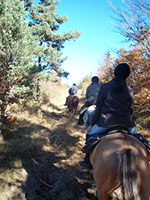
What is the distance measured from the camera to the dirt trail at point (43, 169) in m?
2.94

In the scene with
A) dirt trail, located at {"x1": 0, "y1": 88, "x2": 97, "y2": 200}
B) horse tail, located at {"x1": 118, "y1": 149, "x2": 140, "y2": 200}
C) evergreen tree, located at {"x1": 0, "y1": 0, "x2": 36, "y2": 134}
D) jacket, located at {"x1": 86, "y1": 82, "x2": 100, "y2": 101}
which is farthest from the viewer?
jacket, located at {"x1": 86, "y1": 82, "x2": 100, "y2": 101}

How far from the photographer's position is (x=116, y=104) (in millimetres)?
2334

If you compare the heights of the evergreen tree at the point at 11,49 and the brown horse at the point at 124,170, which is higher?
the evergreen tree at the point at 11,49

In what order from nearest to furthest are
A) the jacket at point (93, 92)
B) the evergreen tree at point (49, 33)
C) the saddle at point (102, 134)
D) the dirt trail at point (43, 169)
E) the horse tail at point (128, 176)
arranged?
1. the horse tail at point (128, 176)
2. the saddle at point (102, 134)
3. the dirt trail at point (43, 169)
4. the jacket at point (93, 92)
5. the evergreen tree at point (49, 33)

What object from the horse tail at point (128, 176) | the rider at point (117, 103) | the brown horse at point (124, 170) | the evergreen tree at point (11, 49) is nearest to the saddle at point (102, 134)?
the rider at point (117, 103)

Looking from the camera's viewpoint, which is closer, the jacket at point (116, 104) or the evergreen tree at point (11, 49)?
the jacket at point (116, 104)

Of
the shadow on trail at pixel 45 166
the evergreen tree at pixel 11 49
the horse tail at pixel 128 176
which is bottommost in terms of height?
the shadow on trail at pixel 45 166

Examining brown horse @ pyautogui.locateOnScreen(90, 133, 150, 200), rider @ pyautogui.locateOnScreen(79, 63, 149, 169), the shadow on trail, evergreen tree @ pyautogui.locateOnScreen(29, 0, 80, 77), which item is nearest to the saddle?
rider @ pyautogui.locateOnScreen(79, 63, 149, 169)

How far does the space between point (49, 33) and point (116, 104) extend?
1046 cm

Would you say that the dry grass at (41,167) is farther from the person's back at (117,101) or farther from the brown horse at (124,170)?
the person's back at (117,101)

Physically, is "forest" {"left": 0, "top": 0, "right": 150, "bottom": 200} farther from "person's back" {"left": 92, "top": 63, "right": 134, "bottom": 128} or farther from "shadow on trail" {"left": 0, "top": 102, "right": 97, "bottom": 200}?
"person's back" {"left": 92, "top": 63, "right": 134, "bottom": 128}

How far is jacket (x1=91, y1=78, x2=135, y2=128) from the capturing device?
7.57 ft

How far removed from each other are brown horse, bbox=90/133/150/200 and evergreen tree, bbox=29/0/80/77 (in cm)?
957

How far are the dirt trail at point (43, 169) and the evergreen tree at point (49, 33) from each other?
670 centimetres
